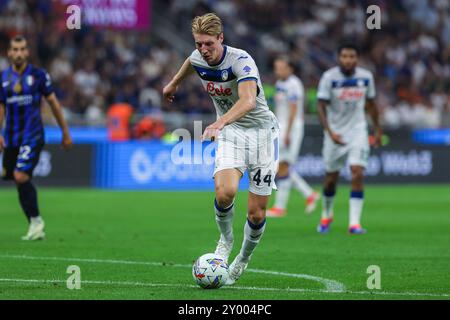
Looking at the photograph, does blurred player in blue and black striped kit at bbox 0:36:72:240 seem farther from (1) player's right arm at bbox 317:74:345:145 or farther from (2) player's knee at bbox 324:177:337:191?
(2) player's knee at bbox 324:177:337:191

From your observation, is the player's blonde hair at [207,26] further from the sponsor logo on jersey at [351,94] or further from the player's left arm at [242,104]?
the sponsor logo on jersey at [351,94]

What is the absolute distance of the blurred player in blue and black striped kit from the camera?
40.1ft

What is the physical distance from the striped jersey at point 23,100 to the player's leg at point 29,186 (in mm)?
135

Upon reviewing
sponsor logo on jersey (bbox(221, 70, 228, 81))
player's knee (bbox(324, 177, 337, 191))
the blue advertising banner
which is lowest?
the blue advertising banner

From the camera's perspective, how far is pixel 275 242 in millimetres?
12562

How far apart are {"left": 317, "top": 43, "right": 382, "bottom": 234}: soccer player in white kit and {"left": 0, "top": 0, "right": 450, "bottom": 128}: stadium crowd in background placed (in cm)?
1181

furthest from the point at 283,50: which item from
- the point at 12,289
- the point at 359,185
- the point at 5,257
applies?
the point at 12,289

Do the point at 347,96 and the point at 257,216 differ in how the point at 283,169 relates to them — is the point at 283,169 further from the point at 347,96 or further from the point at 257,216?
the point at 257,216

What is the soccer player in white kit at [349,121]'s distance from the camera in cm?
1368

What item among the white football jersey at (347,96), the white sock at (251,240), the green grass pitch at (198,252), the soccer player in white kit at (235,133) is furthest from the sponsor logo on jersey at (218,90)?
the white football jersey at (347,96)

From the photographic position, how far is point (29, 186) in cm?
1238

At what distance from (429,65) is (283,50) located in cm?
560

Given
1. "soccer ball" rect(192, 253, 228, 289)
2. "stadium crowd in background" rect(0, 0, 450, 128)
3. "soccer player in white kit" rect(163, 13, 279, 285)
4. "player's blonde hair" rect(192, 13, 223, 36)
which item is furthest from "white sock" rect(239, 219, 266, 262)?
"stadium crowd in background" rect(0, 0, 450, 128)
